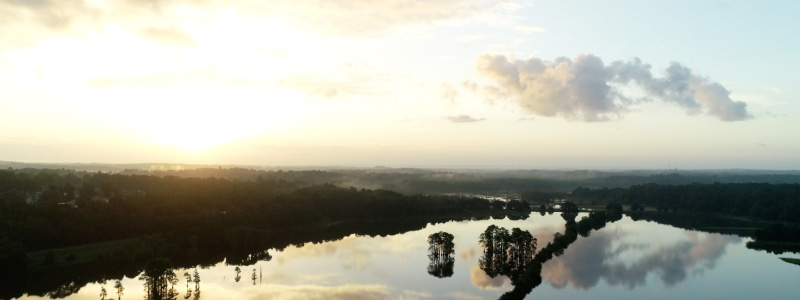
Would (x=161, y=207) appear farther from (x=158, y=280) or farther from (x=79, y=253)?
(x=158, y=280)

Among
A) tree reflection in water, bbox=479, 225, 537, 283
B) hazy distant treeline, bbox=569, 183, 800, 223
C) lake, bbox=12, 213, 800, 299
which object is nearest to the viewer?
lake, bbox=12, 213, 800, 299

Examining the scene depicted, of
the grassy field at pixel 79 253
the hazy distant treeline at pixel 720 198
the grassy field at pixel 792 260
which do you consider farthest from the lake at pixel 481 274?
the hazy distant treeline at pixel 720 198

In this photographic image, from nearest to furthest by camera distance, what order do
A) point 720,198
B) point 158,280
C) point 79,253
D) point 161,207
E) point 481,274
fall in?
point 158,280
point 481,274
point 79,253
point 161,207
point 720,198

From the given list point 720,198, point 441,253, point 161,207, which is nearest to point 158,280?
point 441,253

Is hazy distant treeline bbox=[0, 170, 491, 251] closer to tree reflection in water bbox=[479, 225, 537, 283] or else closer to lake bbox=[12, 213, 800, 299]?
lake bbox=[12, 213, 800, 299]

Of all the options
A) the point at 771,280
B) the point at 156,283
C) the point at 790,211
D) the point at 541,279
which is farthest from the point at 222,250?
the point at 790,211

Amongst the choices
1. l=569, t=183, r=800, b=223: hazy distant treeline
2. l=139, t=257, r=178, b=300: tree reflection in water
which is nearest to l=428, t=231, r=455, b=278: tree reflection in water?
l=139, t=257, r=178, b=300: tree reflection in water

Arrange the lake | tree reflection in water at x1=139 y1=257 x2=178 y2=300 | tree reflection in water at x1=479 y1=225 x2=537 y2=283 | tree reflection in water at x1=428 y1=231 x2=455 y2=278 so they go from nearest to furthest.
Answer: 1. tree reflection in water at x1=139 y1=257 x2=178 y2=300
2. the lake
3. tree reflection in water at x1=479 y1=225 x2=537 y2=283
4. tree reflection in water at x1=428 y1=231 x2=455 y2=278
